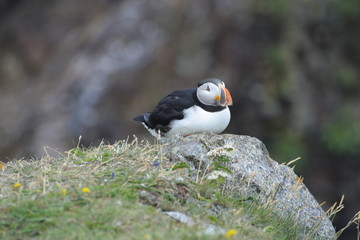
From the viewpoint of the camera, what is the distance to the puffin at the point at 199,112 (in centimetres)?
593

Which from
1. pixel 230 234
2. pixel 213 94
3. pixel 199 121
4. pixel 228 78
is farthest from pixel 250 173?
pixel 228 78

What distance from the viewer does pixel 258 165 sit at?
17.8 feet

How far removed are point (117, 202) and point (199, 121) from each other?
1.97 metres

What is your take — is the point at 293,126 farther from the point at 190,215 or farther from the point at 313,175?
the point at 190,215

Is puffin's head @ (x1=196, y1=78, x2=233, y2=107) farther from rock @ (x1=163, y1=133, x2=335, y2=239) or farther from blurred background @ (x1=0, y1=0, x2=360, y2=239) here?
blurred background @ (x1=0, y1=0, x2=360, y2=239)

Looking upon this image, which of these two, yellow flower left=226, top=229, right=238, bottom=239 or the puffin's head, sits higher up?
the puffin's head

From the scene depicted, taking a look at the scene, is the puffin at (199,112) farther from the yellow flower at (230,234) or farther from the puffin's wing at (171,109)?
the yellow flower at (230,234)

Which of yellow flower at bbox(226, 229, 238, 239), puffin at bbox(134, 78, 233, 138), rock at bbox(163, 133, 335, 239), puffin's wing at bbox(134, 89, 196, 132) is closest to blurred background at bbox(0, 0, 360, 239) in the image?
puffin's wing at bbox(134, 89, 196, 132)

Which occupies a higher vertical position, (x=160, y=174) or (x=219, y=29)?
(x=219, y=29)

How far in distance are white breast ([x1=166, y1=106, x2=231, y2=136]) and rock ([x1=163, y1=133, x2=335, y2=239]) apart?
0.28 meters

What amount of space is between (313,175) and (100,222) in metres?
8.80

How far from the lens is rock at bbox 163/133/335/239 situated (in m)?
5.04

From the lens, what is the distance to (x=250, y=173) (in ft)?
17.2

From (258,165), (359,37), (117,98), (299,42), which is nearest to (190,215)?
(258,165)
